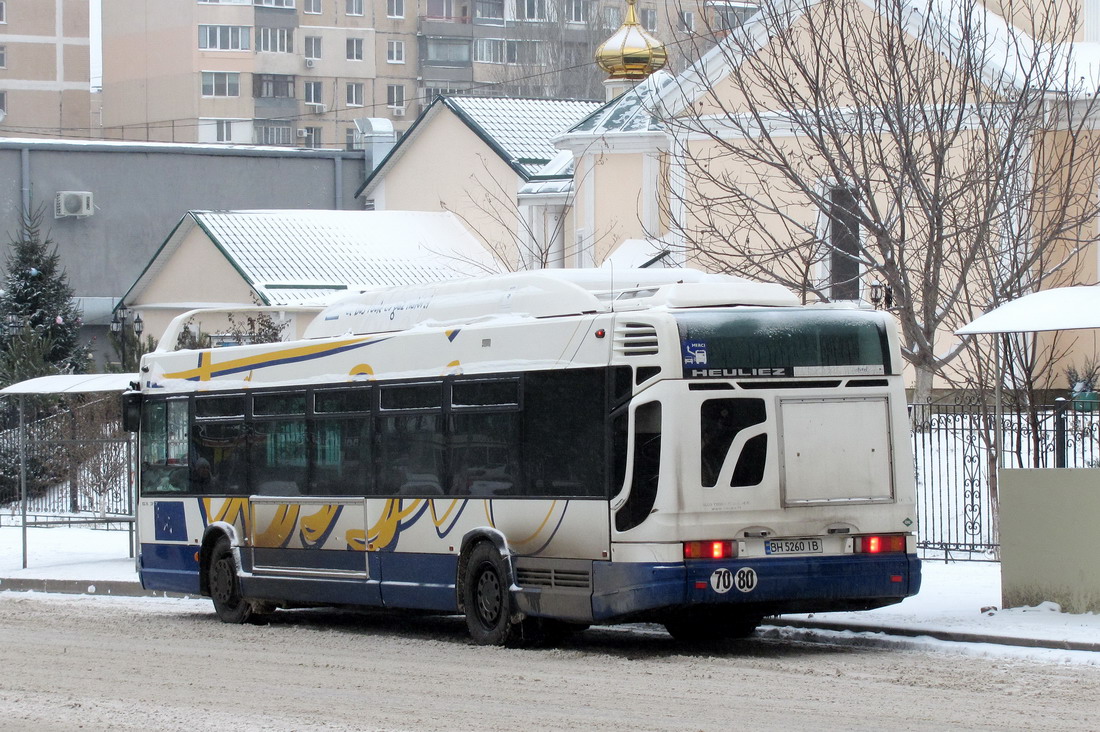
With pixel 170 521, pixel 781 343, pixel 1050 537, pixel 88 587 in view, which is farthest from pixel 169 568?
pixel 1050 537

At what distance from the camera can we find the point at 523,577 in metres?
13.4

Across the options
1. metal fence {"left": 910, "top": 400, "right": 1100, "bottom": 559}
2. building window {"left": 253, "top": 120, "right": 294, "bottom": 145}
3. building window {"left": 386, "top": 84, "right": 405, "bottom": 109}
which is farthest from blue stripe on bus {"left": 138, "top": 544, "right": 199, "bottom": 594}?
building window {"left": 386, "top": 84, "right": 405, "bottom": 109}

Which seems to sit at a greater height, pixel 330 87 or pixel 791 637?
pixel 330 87

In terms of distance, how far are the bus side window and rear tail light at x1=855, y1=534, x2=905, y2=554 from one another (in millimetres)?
1578

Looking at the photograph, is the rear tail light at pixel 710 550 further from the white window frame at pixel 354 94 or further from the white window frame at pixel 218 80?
the white window frame at pixel 354 94

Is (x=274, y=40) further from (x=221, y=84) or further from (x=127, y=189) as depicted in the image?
(x=127, y=189)

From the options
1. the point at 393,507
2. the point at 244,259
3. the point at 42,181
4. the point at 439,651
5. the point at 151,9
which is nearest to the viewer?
the point at 439,651

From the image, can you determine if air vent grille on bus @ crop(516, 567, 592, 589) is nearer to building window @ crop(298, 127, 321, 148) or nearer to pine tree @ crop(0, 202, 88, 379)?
pine tree @ crop(0, 202, 88, 379)

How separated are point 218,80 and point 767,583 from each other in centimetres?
8994

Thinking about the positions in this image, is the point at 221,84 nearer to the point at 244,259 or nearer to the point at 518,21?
the point at 518,21

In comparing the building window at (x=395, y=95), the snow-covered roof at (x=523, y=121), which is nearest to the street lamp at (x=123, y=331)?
the snow-covered roof at (x=523, y=121)

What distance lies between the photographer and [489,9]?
350ft

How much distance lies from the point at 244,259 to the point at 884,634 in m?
35.3

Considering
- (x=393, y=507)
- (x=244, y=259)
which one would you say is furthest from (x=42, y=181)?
(x=393, y=507)
